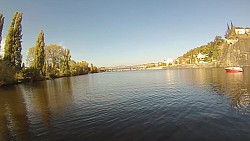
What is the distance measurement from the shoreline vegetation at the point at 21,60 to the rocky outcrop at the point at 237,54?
137 metres

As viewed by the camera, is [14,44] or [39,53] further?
[39,53]

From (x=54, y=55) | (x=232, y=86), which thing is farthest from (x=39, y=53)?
(x=232, y=86)

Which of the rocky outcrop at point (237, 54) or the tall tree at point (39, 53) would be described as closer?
the tall tree at point (39, 53)

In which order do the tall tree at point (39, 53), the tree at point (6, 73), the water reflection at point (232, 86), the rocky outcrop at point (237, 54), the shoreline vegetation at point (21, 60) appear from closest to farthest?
the water reflection at point (232, 86)
the tree at point (6, 73)
the shoreline vegetation at point (21, 60)
the tall tree at point (39, 53)
the rocky outcrop at point (237, 54)

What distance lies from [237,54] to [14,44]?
168 metres

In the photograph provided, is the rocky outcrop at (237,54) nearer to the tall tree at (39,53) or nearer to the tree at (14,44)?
the tall tree at (39,53)

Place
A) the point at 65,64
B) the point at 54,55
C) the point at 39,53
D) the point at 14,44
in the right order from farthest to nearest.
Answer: the point at 65,64 < the point at 54,55 < the point at 39,53 < the point at 14,44

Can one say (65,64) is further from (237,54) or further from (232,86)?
(237,54)

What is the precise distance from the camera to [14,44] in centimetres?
6712

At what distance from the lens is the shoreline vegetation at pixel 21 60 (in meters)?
60.6

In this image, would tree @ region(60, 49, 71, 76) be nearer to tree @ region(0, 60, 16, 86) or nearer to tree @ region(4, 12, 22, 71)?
tree @ region(4, 12, 22, 71)

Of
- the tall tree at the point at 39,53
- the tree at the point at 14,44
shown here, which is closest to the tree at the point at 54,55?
the tall tree at the point at 39,53

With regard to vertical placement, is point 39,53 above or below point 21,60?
above

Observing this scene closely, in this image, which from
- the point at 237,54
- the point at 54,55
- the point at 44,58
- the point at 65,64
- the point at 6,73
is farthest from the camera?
the point at 237,54
